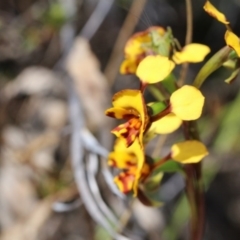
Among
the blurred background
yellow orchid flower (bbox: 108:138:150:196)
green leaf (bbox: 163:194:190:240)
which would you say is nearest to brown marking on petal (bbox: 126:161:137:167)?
yellow orchid flower (bbox: 108:138:150:196)

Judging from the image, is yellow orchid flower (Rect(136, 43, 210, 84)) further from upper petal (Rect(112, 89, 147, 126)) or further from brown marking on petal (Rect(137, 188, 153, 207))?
brown marking on petal (Rect(137, 188, 153, 207))

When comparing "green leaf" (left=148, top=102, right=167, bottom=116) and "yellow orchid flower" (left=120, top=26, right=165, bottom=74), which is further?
"yellow orchid flower" (left=120, top=26, right=165, bottom=74)

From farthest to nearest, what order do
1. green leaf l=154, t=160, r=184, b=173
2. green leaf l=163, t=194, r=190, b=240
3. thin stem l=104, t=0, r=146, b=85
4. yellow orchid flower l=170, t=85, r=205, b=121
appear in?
thin stem l=104, t=0, r=146, b=85 → green leaf l=163, t=194, r=190, b=240 → green leaf l=154, t=160, r=184, b=173 → yellow orchid flower l=170, t=85, r=205, b=121

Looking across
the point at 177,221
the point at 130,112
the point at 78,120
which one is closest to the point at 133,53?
the point at 130,112

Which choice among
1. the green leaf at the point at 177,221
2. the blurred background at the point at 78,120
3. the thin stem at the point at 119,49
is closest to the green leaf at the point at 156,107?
the blurred background at the point at 78,120

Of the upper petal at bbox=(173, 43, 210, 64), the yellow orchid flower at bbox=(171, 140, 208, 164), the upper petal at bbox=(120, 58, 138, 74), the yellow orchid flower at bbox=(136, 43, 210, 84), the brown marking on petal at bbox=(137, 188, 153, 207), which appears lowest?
the brown marking on petal at bbox=(137, 188, 153, 207)

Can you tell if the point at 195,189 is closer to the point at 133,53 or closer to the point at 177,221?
the point at 133,53
